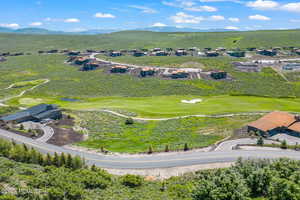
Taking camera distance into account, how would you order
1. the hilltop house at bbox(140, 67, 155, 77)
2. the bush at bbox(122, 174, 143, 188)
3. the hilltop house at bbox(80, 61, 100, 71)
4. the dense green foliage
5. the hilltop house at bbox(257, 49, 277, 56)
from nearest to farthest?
the bush at bbox(122, 174, 143, 188) < the dense green foliage < the hilltop house at bbox(140, 67, 155, 77) < the hilltop house at bbox(80, 61, 100, 71) < the hilltop house at bbox(257, 49, 277, 56)

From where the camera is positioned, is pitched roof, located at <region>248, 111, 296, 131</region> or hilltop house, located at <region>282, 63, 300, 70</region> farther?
hilltop house, located at <region>282, 63, 300, 70</region>

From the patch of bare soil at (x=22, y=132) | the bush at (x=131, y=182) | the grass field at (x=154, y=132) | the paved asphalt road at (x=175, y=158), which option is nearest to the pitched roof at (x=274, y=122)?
the grass field at (x=154, y=132)

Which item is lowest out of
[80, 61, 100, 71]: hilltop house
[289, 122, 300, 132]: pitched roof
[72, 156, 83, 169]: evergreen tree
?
[72, 156, 83, 169]: evergreen tree

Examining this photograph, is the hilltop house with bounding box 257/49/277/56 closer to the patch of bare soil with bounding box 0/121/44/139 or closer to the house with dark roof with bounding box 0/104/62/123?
the house with dark roof with bounding box 0/104/62/123

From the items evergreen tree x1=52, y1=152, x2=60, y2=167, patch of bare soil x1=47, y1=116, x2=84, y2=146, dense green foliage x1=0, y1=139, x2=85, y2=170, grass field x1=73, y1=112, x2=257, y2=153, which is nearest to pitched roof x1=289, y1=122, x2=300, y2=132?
grass field x1=73, y1=112, x2=257, y2=153

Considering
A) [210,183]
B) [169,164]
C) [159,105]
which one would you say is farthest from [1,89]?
[210,183]

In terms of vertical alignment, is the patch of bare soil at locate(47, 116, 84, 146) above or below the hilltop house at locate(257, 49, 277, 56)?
below

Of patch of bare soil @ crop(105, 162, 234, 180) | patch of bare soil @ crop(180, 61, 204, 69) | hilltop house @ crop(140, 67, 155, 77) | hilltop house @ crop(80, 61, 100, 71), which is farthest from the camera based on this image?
hilltop house @ crop(80, 61, 100, 71)
